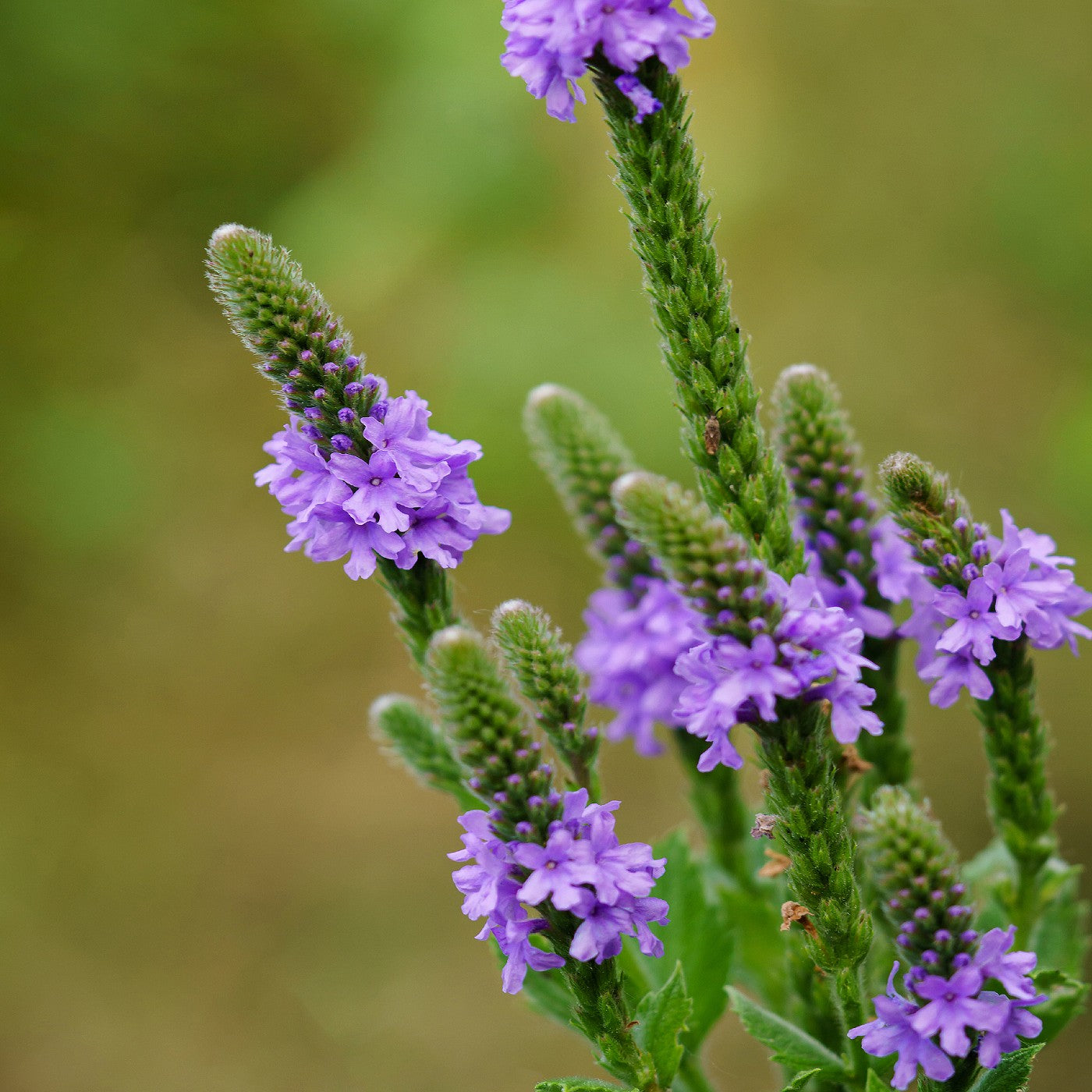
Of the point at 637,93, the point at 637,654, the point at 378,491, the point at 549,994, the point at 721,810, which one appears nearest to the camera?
the point at 637,93

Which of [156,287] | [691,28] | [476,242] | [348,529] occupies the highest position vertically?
[156,287]

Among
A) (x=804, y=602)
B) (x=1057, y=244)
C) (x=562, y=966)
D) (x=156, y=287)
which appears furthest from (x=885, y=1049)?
(x=156, y=287)

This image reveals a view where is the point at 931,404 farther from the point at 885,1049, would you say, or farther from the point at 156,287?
the point at 885,1049

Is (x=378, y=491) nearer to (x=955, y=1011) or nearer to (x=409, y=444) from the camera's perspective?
(x=409, y=444)

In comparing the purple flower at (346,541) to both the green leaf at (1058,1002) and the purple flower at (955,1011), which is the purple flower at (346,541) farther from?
the green leaf at (1058,1002)

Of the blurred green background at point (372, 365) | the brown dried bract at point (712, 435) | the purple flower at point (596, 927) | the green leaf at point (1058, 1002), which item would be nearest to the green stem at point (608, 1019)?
the purple flower at point (596, 927)

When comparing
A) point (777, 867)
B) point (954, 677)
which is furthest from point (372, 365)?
point (954, 677)
